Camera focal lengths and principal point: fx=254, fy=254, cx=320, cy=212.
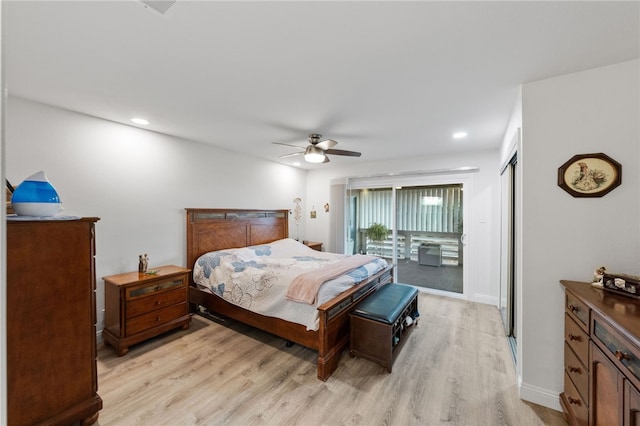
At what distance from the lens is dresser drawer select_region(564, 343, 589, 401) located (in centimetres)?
→ 145

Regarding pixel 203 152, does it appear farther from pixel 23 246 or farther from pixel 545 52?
pixel 545 52

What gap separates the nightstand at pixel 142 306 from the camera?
2523 millimetres

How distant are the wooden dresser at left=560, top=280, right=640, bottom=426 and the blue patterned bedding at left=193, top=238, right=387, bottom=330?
5.65 feet

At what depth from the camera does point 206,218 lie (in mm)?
3744

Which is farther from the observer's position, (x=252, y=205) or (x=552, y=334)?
(x=252, y=205)

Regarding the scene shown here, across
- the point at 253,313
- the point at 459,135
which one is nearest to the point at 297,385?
the point at 253,313

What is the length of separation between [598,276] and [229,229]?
4.03 m

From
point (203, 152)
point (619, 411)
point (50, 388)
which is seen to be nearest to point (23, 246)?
point (50, 388)

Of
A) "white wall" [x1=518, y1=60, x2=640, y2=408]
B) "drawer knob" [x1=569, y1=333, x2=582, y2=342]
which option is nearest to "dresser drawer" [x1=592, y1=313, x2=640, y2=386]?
"drawer knob" [x1=569, y1=333, x2=582, y2=342]

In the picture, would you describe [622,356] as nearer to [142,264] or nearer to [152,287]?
[152,287]

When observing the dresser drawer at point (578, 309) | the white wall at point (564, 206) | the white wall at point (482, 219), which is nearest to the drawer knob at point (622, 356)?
the dresser drawer at point (578, 309)

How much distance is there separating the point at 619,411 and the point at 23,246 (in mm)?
3049

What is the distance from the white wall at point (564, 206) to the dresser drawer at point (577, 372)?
11 centimetres

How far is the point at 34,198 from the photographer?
154 centimetres
